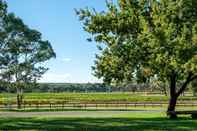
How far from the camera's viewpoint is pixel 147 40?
123ft

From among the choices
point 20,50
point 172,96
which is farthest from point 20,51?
point 172,96

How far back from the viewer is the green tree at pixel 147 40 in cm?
3562

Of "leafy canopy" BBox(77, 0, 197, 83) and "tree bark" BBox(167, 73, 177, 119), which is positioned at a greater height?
"leafy canopy" BBox(77, 0, 197, 83)

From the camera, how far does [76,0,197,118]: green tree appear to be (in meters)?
35.6

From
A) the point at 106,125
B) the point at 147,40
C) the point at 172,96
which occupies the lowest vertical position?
the point at 106,125

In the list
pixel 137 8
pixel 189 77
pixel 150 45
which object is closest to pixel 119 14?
pixel 137 8

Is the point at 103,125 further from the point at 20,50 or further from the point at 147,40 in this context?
the point at 20,50

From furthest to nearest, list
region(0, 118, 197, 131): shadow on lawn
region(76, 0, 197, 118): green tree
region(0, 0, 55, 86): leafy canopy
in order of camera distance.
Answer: region(0, 0, 55, 86): leafy canopy < region(76, 0, 197, 118): green tree < region(0, 118, 197, 131): shadow on lawn

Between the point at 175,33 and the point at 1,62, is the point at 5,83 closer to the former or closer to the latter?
the point at 1,62

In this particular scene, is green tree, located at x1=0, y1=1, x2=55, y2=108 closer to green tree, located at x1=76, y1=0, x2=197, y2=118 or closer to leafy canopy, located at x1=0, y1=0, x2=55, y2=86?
leafy canopy, located at x1=0, y1=0, x2=55, y2=86

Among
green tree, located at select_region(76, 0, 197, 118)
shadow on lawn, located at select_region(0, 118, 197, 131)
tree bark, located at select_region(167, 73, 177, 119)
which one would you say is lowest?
shadow on lawn, located at select_region(0, 118, 197, 131)

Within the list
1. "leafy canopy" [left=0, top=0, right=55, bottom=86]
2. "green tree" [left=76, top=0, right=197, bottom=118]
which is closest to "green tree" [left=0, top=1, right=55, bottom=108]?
"leafy canopy" [left=0, top=0, right=55, bottom=86]

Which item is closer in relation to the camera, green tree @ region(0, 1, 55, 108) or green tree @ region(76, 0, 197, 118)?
green tree @ region(76, 0, 197, 118)

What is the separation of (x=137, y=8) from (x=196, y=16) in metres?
4.84
